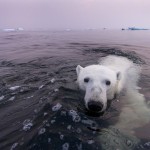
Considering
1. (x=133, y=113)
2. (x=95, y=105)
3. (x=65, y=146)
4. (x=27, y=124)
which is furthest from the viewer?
(x=133, y=113)

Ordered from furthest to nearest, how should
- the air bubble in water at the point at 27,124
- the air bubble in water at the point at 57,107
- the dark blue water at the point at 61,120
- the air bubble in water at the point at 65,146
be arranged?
the air bubble in water at the point at 57,107 → the air bubble in water at the point at 27,124 → the dark blue water at the point at 61,120 → the air bubble in water at the point at 65,146

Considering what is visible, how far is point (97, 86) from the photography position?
574 cm

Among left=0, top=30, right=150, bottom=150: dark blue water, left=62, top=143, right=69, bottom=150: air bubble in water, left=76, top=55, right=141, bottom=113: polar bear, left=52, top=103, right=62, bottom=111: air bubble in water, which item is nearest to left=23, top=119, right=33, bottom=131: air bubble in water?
left=0, top=30, right=150, bottom=150: dark blue water

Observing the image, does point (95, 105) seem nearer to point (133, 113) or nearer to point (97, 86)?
point (97, 86)

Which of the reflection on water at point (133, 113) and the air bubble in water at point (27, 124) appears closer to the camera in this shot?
the air bubble in water at point (27, 124)

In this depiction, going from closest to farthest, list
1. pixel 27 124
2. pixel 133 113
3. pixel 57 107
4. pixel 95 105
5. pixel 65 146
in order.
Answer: pixel 65 146 → pixel 27 124 → pixel 95 105 → pixel 57 107 → pixel 133 113

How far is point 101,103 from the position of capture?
5.20 metres

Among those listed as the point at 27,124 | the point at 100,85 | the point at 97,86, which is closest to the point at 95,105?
the point at 97,86

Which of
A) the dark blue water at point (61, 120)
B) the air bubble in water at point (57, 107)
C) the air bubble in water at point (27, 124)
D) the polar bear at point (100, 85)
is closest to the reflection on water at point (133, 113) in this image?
the dark blue water at point (61, 120)

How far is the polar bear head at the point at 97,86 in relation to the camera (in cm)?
524

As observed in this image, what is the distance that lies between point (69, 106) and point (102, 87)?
791 millimetres

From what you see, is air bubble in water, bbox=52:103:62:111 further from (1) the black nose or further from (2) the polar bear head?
(1) the black nose

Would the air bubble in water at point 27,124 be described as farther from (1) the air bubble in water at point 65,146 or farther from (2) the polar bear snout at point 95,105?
(2) the polar bear snout at point 95,105

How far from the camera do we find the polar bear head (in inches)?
206
